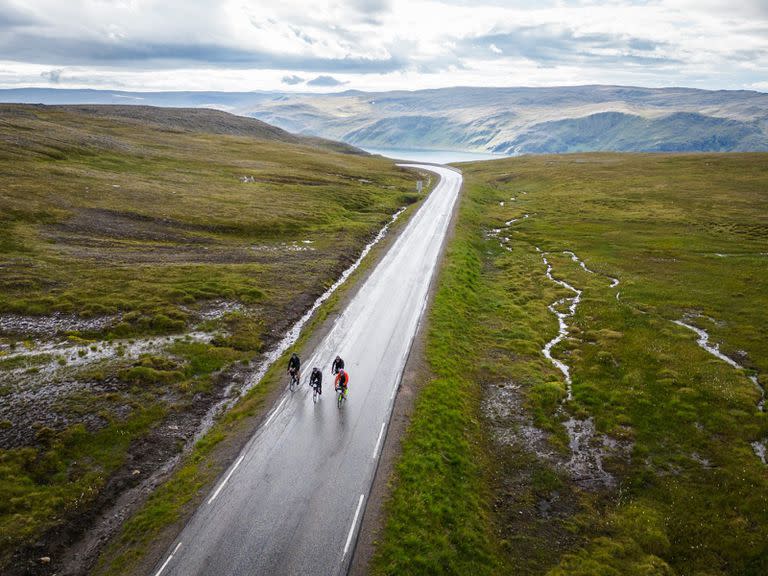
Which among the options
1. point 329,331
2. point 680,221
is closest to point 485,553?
point 329,331

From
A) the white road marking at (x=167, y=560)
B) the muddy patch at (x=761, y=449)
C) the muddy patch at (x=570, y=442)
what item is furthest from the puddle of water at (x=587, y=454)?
the white road marking at (x=167, y=560)

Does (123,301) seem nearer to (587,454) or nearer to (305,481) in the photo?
(305,481)

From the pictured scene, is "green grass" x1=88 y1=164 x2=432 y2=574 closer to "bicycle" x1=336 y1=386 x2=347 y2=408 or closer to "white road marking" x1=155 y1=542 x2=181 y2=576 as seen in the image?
"white road marking" x1=155 y1=542 x2=181 y2=576

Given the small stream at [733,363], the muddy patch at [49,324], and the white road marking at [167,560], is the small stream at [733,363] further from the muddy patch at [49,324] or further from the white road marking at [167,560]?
the muddy patch at [49,324]

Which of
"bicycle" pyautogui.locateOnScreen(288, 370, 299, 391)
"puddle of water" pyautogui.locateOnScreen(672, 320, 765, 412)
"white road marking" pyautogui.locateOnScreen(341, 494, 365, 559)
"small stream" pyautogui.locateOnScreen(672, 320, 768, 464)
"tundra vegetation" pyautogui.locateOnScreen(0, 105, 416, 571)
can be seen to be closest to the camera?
"white road marking" pyautogui.locateOnScreen(341, 494, 365, 559)

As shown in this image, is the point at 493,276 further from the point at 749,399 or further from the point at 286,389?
the point at 286,389

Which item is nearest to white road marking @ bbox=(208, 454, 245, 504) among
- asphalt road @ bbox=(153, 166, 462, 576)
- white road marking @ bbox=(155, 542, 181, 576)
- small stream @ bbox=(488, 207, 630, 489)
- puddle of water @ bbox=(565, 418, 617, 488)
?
asphalt road @ bbox=(153, 166, 462, 576)
